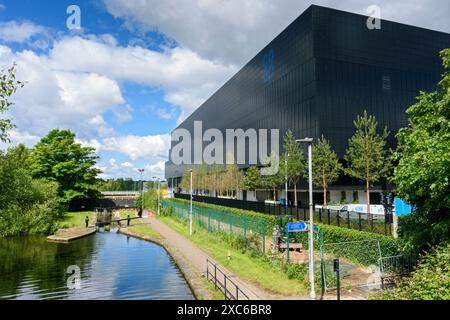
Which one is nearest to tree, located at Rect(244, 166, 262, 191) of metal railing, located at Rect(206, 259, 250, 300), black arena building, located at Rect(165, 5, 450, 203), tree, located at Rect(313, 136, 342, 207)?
black arena building, located at Rect(165, 5, 450, 203)

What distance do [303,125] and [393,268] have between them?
1549 inches

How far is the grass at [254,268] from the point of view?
587 inches

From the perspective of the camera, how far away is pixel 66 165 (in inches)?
2242

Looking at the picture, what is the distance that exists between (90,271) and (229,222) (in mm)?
10669

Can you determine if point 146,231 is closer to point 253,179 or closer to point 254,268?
point 254,268

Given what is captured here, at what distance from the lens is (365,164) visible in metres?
33.0

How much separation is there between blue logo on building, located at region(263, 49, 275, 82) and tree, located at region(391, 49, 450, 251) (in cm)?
4907

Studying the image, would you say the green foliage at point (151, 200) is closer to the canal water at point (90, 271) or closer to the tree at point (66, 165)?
the tree at point (66, 165)

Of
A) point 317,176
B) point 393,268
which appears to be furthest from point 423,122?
point 317,176

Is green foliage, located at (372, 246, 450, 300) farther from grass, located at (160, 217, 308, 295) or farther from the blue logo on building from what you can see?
the blue logo on building

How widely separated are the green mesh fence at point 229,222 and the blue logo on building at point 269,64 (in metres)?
31.2

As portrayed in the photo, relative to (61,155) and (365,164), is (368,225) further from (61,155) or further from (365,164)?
(61,155)

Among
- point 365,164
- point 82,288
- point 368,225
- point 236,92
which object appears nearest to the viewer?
point 82,288

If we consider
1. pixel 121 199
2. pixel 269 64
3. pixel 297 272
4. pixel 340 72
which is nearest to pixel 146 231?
pixel 297 272
